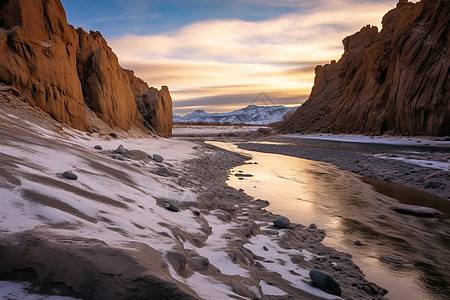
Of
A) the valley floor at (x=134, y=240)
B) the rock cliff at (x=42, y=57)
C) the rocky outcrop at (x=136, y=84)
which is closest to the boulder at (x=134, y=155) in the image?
the valley floor at (x=134, y=240)

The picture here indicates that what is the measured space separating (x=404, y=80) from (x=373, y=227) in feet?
91.3

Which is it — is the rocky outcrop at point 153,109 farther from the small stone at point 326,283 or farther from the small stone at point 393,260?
the small stone at point 326,283

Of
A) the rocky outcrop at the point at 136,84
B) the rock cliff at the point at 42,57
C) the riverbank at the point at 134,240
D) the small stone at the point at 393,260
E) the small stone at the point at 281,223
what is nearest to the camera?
the riverbank at the point at 134,240

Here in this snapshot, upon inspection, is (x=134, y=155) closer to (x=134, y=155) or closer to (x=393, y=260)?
(x=134, y=155)

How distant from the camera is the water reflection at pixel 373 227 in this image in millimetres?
3973

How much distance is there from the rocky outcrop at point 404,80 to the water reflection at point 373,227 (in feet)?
59.9

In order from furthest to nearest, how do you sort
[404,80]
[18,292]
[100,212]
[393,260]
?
[404,80], [393,260], [100,212], [18,292]

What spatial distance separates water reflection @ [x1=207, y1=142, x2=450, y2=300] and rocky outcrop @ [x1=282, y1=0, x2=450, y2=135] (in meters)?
18.2

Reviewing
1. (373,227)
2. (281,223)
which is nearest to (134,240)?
(281,223)

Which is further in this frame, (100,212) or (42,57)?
(42,57)

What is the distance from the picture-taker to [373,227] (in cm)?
607

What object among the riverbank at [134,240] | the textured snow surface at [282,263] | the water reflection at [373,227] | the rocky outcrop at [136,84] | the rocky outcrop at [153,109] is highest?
the rocky outcrop at [136,84]

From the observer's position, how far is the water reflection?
→ 3.97 meters

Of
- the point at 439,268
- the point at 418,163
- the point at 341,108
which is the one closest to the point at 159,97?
the point at 418,163
